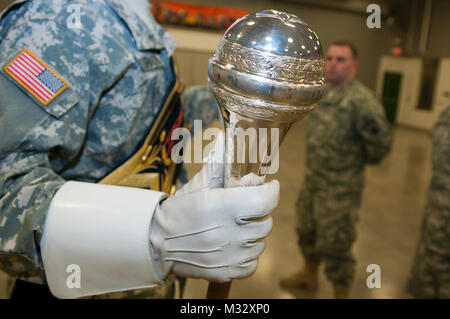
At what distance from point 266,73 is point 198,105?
2.64ft

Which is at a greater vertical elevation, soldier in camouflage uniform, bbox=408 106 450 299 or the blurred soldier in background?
the blurred soldier in background

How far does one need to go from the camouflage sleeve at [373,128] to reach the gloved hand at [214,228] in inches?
84.6

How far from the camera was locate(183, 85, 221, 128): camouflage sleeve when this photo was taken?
1340 millimetres

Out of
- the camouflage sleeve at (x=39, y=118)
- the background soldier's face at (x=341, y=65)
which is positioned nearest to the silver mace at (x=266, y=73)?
the camouflage sleeve at (x=39, y=118)

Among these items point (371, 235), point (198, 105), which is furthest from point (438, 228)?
point (371, 235)

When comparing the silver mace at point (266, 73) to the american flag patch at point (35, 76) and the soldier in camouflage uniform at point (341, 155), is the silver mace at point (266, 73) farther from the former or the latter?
the soldier in camouflage uniform at point (341, 155)

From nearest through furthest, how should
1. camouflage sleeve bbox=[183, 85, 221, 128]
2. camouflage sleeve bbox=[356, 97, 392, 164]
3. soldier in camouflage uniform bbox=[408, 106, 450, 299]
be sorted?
camouflage sleeve bbox=[183, 85, 221, 128], soldier in camouflage uniform bbox=[408, 106, 450, 299], camouflage sleeve bbox=[356, 97, 392, 164]

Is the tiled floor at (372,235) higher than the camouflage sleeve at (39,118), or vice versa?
the camouflage sleeve at (39,118)

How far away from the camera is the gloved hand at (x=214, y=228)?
0.64 metres

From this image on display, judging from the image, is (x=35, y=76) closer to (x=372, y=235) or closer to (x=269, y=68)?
(x=269, y=68)

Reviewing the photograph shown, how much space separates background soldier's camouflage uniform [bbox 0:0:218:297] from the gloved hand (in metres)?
0.21

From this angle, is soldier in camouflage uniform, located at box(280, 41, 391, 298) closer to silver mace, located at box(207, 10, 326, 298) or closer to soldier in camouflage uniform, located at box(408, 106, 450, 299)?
soldier in camouflage uniform, located at box(408, 106, 450, 299)

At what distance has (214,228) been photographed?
65cm

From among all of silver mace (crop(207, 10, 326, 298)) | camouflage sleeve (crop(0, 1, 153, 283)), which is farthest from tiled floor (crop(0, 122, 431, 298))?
silver mace (crop(207, 10, 326, 298))
